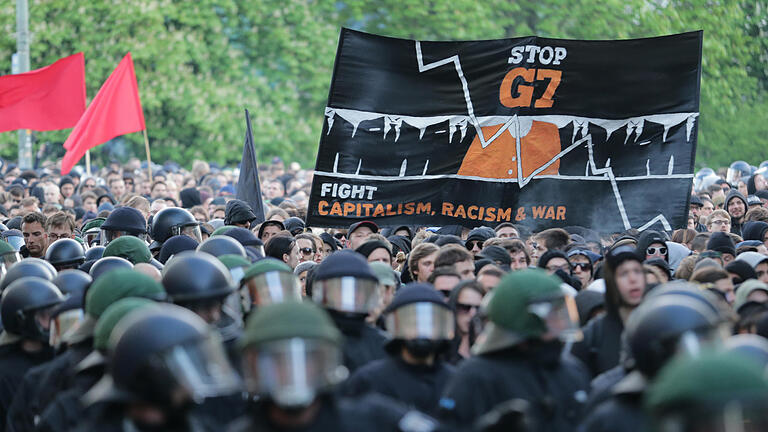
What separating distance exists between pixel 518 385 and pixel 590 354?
144 centimetres

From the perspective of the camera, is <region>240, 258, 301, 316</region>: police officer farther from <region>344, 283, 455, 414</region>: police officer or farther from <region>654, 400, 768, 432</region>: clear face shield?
<region>654, 400, 768, 432</region>: clear face shield

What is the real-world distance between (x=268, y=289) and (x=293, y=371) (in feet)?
9.04

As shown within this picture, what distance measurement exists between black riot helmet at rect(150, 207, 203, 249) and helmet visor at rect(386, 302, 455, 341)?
259 inches

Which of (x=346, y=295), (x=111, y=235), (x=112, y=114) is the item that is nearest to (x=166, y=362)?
(x=346, y=295)

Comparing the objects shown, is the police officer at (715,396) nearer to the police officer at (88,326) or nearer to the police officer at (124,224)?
the police officer at (88,326)

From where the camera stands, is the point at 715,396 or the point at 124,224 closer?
the point at 715,396

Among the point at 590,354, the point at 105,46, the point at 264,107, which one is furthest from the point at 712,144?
the point at 590,354

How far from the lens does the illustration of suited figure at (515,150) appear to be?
11.0 m

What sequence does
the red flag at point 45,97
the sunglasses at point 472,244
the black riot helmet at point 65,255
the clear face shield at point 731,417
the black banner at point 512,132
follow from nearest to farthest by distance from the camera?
the clear face shield at point 731,417
the black riot helmet at point 65,255
the black banner at point 512,132
the sunglasses at point 472,244
the red flag at point 45,97

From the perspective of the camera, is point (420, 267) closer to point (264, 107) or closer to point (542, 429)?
point (542, 429)

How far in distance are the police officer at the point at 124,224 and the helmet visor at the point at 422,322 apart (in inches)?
272

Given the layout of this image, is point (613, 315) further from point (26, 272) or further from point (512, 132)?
point (512, 132)

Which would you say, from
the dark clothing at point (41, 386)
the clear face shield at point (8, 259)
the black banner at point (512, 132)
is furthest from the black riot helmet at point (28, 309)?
the black banner at point (512, 132)

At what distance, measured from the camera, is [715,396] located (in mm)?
3307
